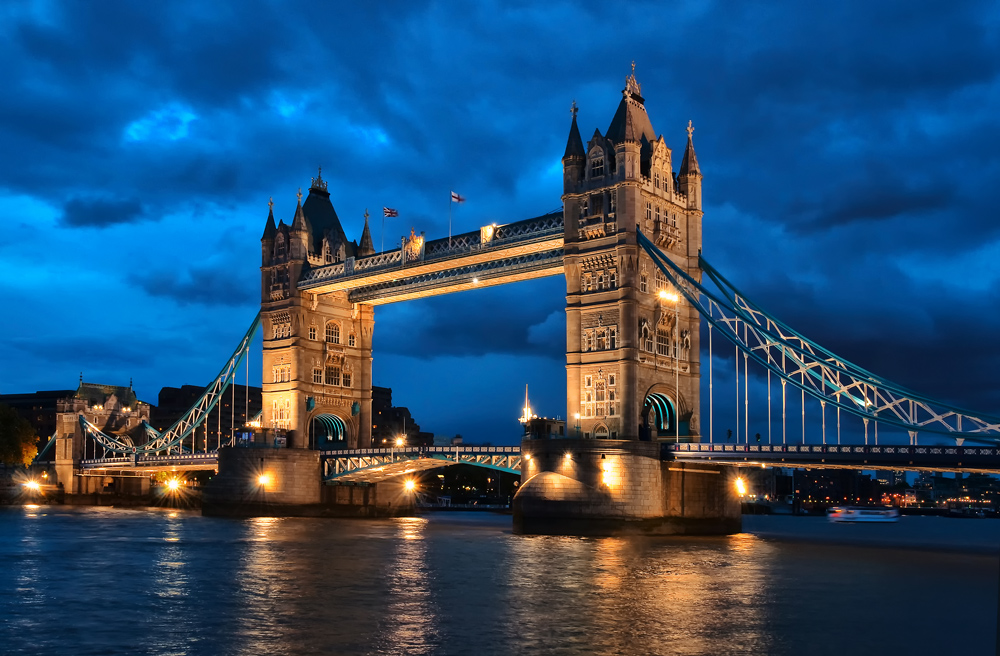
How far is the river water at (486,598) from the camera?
25750mm

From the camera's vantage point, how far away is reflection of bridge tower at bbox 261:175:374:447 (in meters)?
86.3

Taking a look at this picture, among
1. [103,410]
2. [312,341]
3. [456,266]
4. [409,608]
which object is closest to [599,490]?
[456,266]

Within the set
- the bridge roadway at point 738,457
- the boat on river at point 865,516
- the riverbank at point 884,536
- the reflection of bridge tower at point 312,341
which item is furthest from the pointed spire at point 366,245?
the boat on river at point 865,516

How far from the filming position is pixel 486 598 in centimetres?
3347

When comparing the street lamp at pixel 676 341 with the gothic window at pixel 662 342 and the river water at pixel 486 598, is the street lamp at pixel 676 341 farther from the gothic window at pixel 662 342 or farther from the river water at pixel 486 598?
the river water at pixel 486 598

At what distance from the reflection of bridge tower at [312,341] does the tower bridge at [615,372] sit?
0.25 m

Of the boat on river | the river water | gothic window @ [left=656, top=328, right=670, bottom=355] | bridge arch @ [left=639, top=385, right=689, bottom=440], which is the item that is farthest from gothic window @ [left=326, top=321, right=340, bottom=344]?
the boat on river

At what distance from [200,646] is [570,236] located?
1769 inches

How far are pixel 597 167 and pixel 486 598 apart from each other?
124 feet

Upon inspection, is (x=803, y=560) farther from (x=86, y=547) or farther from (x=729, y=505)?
(x=86, y=547)

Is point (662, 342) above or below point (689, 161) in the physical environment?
below

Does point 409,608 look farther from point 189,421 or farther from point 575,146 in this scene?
point 189,421

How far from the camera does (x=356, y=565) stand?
4306 cm

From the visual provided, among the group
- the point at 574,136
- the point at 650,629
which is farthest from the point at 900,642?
the point at 574,136
